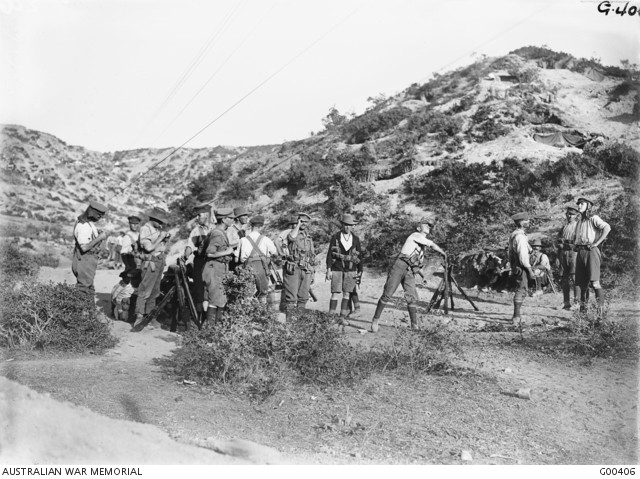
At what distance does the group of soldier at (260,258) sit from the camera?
8188 mm

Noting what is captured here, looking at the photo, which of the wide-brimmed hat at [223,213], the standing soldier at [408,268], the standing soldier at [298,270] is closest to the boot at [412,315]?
the standing soldier at [408,268]

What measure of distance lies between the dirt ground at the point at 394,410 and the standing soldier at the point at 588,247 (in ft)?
8.62

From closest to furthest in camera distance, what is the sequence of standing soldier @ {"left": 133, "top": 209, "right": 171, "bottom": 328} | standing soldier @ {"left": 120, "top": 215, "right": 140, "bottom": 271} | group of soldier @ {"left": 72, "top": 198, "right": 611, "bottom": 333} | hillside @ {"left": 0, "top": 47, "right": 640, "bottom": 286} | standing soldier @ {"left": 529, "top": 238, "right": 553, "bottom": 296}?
group of soldier @ {"left": 72, "top": 198, "right": 611, "bottom": 333}
standing soldier @ {"left": 133, "top": 209, "right": 171, "bottom": 328}
standing soldier @ {"left": 120, "top": 215, "right": 140, "bottom": 271}
standing soldier @ {"left": 529, "top": 238, "right": 553, "bottom": 296}
hillside @ {"left": 0, "top": 47, "right": 640, "bottom": 286}

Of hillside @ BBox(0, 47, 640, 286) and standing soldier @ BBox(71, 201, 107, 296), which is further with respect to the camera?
hillside @ BBox(0, 47, 640, 286)

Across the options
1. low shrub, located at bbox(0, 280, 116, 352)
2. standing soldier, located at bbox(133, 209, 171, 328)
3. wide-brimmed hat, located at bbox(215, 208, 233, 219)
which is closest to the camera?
low shrub, located at bbox(0, 280, 116, 352)

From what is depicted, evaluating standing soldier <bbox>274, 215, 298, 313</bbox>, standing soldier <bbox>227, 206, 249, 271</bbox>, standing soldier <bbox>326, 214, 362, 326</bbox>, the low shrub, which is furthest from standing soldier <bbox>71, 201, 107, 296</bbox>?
standing soldier <bbox>326, 214, 362, 326</bbox>

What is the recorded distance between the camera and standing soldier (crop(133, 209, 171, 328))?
866cm

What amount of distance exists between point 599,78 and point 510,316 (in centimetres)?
2480

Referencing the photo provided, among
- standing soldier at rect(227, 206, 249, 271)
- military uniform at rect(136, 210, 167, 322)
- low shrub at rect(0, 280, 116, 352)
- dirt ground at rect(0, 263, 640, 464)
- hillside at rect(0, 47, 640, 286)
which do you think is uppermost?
hillside at rect(0, 47, 640, 286)

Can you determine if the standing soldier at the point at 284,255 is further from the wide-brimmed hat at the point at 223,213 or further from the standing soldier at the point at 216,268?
the wide-brimmed hat at the point at 223,213

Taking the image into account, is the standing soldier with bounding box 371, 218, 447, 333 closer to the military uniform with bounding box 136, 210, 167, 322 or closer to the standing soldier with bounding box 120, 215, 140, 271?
the military uniform with bounding box 136, 210, 167, 322

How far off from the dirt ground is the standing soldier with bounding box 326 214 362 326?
2640mm

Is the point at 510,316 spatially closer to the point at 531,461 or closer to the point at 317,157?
the point at 531,461

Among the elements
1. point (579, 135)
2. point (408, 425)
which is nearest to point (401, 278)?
point (408, 425)
